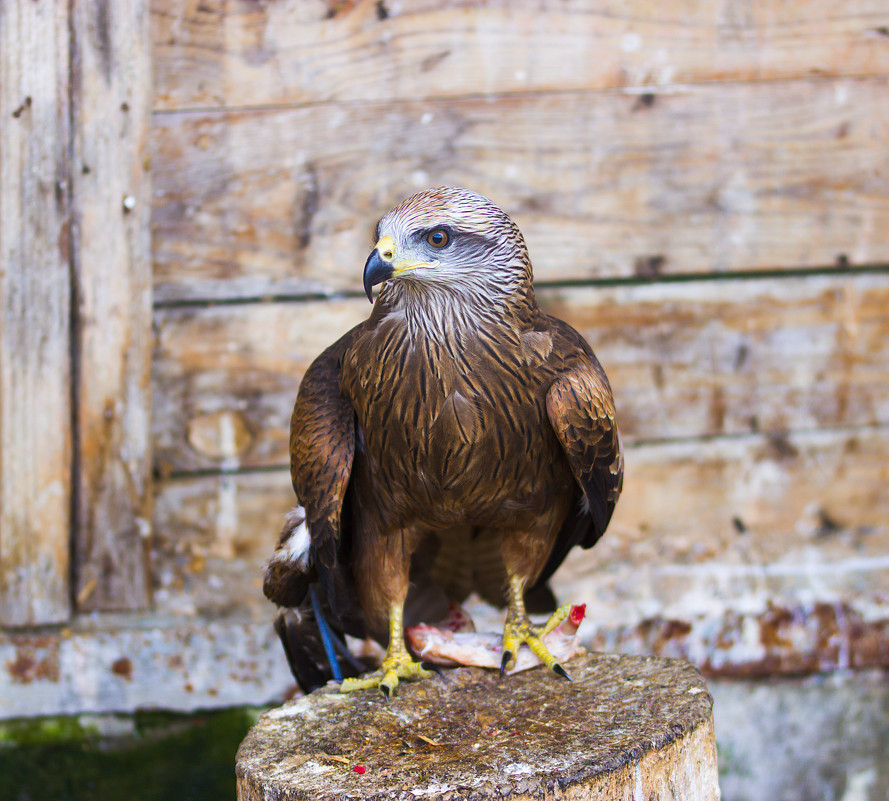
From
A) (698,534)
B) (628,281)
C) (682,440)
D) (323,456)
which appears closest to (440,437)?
(323,456)

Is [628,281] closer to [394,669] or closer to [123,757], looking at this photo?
[394,669]

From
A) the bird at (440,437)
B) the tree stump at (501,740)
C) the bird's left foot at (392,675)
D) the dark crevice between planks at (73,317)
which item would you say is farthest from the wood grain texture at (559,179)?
the tree stump at (501,740)

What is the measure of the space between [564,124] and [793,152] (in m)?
0.86

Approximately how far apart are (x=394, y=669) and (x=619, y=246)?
179 cm

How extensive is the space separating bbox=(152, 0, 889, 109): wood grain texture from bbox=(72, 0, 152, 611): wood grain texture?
14cm

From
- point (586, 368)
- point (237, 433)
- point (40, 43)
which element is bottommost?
point (237, 433)

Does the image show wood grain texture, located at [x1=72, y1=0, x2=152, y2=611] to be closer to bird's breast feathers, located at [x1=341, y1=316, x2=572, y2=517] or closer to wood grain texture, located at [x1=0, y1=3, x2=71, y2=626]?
wood grain texture, located at [x1=0, y1=3, x2=71, y2=626]

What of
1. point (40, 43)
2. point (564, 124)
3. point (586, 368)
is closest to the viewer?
point (586, 368)

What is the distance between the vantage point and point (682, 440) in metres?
3.46

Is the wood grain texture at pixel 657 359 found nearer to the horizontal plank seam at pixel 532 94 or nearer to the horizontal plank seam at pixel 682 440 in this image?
the horizontal plank seam at pixel 682 440

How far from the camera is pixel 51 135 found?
308 centimetres

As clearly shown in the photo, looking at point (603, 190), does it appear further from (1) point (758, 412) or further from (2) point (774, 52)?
(1) point (758, 412)

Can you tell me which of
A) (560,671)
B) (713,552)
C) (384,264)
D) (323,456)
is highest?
(384,264)

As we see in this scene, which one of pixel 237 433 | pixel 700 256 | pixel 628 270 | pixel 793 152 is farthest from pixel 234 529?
pixel 793 152
